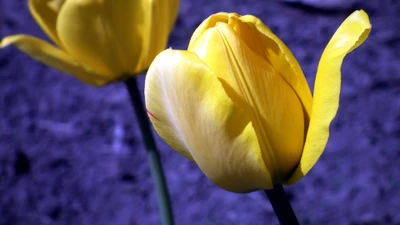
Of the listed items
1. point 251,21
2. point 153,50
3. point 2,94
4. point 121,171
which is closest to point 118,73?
point 153,50

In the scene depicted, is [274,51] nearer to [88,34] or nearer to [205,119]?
[205,119]

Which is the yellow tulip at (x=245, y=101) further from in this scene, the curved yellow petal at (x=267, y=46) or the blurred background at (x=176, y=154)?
the blurred background at (x=176, y=154)

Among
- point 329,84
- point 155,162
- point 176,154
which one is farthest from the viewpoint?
point 176,154

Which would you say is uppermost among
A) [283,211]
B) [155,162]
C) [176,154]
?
[283,211]

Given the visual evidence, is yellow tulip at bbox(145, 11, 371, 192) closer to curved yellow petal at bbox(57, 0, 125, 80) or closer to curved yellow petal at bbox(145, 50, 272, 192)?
curved yellow petal at bbox(145, 50, 272, 192)

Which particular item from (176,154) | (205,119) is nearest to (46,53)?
(205,119)

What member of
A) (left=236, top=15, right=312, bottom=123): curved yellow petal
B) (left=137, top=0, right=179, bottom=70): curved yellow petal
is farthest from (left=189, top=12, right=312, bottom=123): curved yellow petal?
(left=137, top=0, right=179, bottom=70): curved yellow petal
